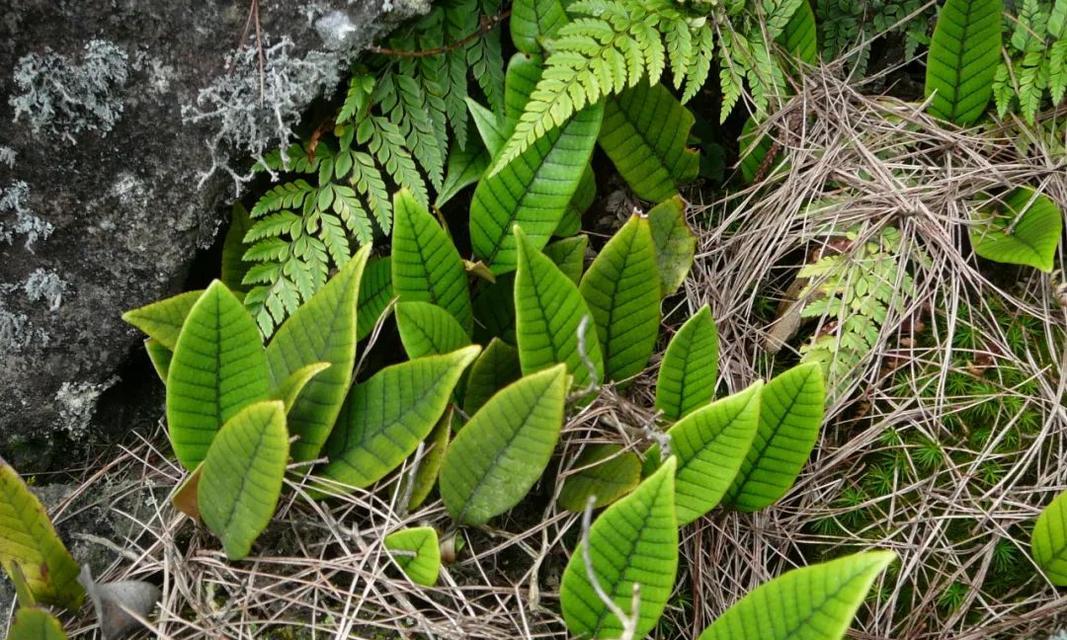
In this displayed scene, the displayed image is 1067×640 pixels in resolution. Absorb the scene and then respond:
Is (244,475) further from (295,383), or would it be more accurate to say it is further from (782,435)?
(782,435)

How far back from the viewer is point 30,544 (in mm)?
1773

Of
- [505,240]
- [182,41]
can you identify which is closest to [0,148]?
[182,41]

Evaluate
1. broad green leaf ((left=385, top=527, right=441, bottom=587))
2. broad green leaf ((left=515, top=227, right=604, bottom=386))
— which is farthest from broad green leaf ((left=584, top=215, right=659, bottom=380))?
broad green leaf ((left=385, top=527, right=441, bottom=587))

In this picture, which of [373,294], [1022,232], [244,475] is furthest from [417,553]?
[1022,232]

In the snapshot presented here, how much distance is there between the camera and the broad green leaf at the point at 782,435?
6.00 ft

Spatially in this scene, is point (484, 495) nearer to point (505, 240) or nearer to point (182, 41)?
point (505, 240)

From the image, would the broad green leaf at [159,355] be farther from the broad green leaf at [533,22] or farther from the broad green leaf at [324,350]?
the broad green leaf at [533,22]

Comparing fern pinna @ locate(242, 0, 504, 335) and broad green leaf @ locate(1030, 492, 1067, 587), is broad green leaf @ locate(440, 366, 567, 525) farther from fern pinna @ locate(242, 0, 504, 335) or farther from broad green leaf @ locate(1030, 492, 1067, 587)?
broad green leaf @ locate(1030, 492, 1067, 587)

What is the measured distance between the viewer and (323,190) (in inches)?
84.7

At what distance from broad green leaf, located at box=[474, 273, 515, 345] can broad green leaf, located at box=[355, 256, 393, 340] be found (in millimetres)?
213

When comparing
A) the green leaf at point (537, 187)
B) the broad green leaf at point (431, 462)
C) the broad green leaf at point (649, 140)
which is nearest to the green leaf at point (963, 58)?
the broad green leaf at point (649, 140)

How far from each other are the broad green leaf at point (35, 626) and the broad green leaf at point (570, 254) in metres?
1.25

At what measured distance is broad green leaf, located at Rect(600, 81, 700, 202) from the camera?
2.24 meters

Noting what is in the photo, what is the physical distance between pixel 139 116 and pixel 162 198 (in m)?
0.18
